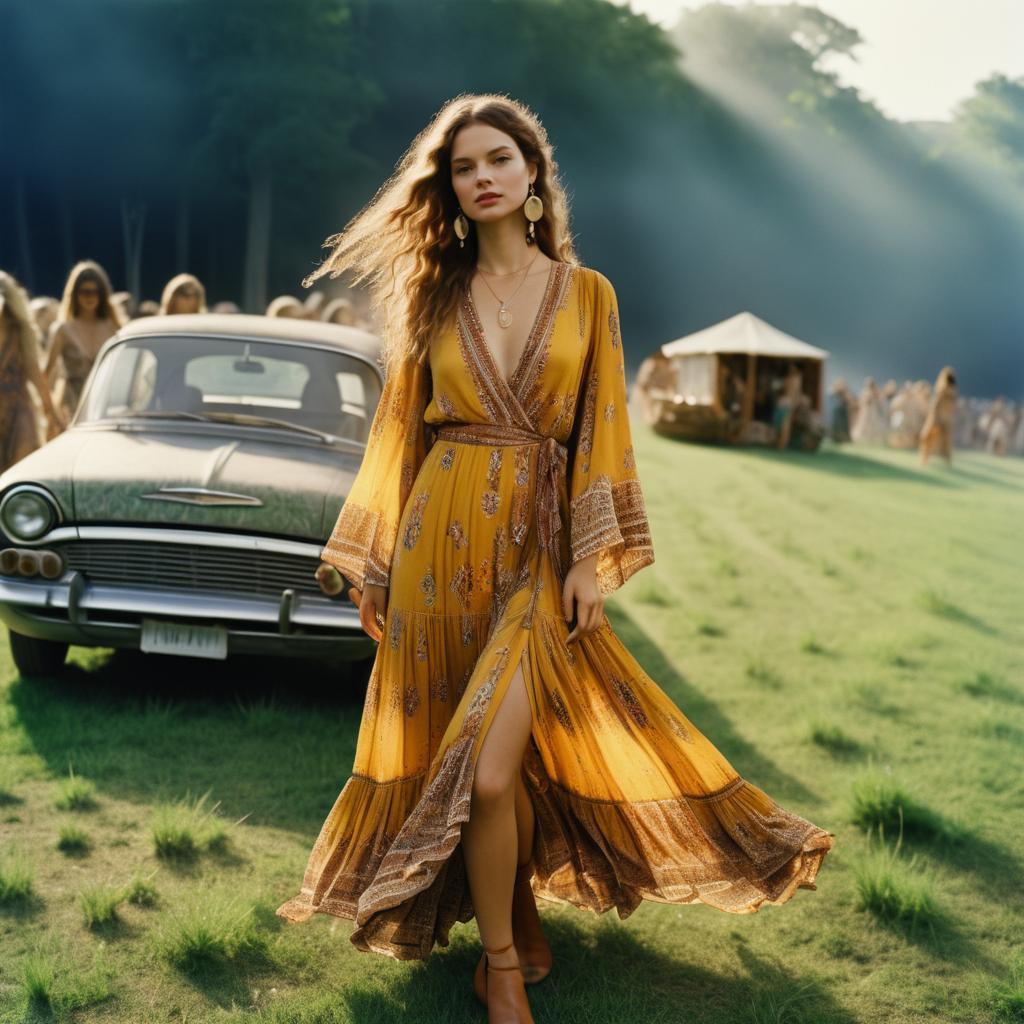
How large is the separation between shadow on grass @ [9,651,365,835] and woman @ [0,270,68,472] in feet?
8.41

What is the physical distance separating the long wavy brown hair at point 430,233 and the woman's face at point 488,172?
0.13 feet

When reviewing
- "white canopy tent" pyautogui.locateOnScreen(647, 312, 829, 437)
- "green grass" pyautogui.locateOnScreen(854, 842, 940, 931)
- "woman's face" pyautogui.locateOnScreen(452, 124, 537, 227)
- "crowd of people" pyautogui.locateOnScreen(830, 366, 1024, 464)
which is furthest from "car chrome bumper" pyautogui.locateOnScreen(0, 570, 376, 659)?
"crowd of people" pyautogui.locateOnScreen(830, 366, 1024, 464)

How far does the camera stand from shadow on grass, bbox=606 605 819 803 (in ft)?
15.7

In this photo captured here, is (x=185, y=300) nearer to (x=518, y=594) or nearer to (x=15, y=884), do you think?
(x=15, y=884)

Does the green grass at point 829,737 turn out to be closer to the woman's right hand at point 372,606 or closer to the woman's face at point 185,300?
the woman's right hand at point 372,606

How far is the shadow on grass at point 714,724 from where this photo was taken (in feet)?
15.7

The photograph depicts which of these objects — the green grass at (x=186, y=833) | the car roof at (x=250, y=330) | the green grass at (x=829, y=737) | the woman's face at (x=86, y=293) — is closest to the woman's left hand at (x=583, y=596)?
the green grass at (x=186, y=833)

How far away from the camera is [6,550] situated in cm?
514

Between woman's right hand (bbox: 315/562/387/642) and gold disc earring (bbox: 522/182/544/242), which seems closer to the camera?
gold disc earring (bbox: 522/182/544/242)

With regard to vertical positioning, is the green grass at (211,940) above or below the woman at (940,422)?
below

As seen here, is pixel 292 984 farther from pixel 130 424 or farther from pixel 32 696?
pixel 130 424

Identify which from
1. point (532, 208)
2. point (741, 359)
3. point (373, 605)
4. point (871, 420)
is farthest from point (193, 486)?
point (871, 420)

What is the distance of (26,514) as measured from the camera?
5.16 meters

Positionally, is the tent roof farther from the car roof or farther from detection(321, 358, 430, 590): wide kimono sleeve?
detection(321, 358, 430, 590): wide kimono sleeve
